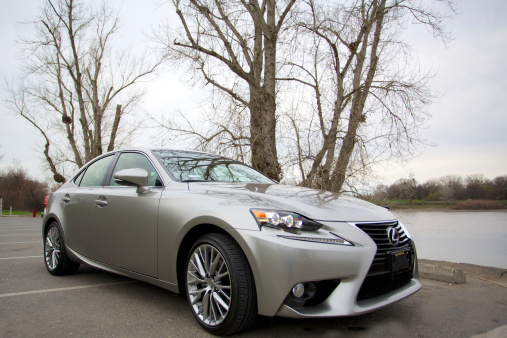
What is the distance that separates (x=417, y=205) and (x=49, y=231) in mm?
7012

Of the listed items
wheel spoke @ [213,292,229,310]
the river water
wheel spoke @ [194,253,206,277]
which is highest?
wheel spoke @ [194,253,206,277]

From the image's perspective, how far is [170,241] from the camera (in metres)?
2.90

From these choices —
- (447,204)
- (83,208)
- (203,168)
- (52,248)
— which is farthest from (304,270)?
(447,204)

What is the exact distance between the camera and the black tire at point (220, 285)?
238 cm

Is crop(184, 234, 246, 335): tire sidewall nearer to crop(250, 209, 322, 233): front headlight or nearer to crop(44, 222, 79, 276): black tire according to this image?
crop(250, 209, 322, 233): front headlight

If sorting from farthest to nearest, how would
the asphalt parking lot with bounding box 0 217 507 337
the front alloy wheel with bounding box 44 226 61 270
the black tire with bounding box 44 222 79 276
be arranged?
the front alloy wheel with bounding box 44 226 61 270 → the black tire with bounding box 44 222 79 276 → the asphalt parking lot with bounding box 0 217 507 337

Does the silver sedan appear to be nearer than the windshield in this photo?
Yes

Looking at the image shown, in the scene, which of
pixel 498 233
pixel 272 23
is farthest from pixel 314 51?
pixel 498 233

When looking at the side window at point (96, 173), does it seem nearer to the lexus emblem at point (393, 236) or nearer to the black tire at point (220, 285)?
the black tire at point (220, 285)

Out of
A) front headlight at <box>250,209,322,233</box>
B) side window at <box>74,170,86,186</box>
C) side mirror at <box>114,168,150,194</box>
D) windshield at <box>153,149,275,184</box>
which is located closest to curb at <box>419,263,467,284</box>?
windshield at <box>153,149,275,184</box>

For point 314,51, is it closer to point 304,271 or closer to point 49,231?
point 49,231

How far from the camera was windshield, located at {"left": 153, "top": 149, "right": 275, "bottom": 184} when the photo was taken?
341cm

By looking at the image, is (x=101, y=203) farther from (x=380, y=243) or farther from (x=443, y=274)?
(x=443, y=274)

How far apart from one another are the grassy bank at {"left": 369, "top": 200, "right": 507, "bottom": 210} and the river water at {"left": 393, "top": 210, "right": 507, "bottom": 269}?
0.17 m
